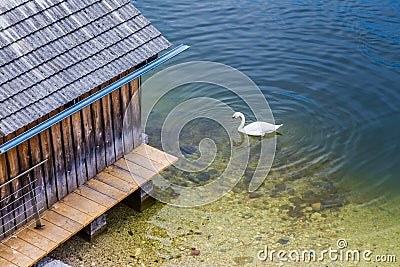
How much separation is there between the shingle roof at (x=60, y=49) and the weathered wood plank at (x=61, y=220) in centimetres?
188

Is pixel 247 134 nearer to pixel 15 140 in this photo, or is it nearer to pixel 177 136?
pixel 177 136

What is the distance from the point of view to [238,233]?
37.8 ft

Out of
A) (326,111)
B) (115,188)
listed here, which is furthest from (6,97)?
(326,111)

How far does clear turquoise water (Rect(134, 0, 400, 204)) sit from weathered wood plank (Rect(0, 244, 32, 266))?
5603 millimetres

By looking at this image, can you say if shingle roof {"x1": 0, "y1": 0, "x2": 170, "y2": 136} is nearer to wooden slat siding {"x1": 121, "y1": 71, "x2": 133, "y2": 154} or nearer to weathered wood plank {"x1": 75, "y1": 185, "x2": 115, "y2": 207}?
wooden slat siding {"x1": 121, "y1": 71, "x2": 133, "y2": 154}

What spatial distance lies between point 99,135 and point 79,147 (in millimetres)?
437

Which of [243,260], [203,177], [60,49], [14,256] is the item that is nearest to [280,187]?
[203,177]

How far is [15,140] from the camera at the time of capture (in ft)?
30.3

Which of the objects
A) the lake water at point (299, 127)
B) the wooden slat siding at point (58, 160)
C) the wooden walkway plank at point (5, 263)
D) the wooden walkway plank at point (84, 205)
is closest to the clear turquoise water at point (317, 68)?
the lake water at point (299, 127)

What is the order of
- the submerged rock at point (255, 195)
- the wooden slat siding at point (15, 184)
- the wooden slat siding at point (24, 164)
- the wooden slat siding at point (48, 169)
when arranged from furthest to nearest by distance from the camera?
the submerged rock at point (255, 195)
the wooden slat siding at point (48, 169)
the wooden slat siding at point (24, 164)
the wooden slat siding at point (15, 184)

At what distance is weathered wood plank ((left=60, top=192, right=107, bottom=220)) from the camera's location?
34.8ft

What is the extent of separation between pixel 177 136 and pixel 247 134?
1463 millimetres

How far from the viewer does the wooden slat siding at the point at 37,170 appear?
9922 mm

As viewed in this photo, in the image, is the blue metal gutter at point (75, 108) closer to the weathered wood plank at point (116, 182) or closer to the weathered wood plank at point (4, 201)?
the weathered wood plank at point (4, 201)
